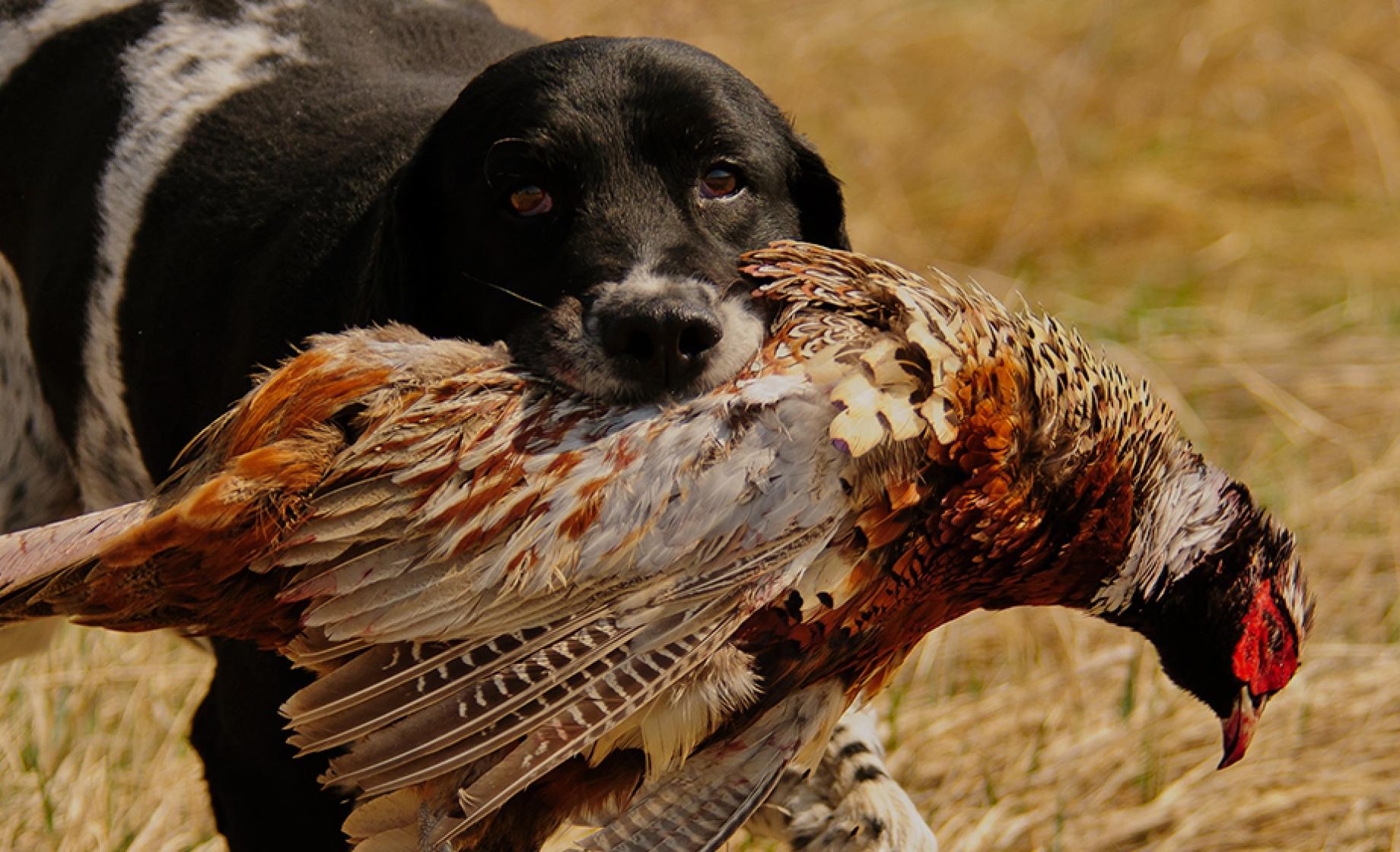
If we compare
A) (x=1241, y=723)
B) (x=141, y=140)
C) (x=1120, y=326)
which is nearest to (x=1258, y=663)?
(x=1241, y=723)

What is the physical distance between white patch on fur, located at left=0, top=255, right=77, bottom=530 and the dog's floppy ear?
5.70 feet

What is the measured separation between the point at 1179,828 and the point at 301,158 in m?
2.23

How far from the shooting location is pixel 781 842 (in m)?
3.44

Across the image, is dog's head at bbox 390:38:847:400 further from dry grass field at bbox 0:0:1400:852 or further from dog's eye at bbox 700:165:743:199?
dry grass field at bbox 0:0:1400:852

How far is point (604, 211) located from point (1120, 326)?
3.38 metres

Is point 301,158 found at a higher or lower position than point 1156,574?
higher

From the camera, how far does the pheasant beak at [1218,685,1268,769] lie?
296 cm

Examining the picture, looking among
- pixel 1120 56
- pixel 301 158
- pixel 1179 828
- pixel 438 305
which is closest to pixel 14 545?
pixel 438 305

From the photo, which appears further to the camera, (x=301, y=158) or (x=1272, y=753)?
(x=1272, y=753)

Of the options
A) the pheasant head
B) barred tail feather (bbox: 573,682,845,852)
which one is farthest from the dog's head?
barred tail feather (bbox: 573,682,845,852)

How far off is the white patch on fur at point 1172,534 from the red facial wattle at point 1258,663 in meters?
0.14

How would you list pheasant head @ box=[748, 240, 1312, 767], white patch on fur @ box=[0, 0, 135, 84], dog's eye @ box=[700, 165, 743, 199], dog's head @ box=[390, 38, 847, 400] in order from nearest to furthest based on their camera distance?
1. pheasant head @ box=[748, 240, 1312, 767]
2. dog's head @ box=[390, 38, 847, 400]
3. dog's eye @ box=[700, 165, 743, 199]
4. white patch on fur @ box=[0, 0, 135, 84]

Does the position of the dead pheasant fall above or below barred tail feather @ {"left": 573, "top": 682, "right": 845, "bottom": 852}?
above

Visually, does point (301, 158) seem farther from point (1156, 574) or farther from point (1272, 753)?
point (1272, 753)
